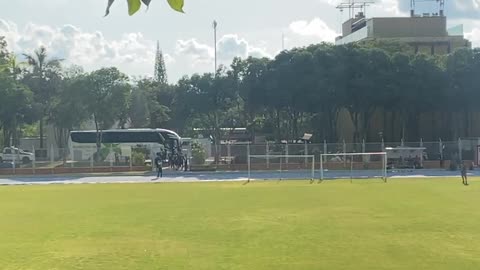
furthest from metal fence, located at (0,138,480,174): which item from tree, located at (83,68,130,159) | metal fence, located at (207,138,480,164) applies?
tree, located at (83,68,130,159)

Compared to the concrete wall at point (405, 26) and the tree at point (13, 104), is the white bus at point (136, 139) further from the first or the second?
the concrete wall at point (405, 26)

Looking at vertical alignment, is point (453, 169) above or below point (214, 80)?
below

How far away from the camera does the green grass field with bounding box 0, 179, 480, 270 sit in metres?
14.4

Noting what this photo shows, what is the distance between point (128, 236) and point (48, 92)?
6814 centimetres

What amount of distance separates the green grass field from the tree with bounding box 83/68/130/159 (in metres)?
41.0

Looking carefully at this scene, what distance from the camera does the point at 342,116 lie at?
8206 cm

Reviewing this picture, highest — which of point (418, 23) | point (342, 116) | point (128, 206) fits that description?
point (418, 23)

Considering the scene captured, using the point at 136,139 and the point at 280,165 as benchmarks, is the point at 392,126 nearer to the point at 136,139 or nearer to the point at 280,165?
the point at 280,165

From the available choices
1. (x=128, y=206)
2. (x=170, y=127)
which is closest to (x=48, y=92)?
(x=170, y=127)

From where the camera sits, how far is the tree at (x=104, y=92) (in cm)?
7219

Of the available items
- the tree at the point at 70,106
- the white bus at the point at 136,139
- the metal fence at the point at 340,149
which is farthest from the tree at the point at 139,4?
the tree at the point at 70,106

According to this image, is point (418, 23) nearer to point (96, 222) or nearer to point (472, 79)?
point (472, 79)

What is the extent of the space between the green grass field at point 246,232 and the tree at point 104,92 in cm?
4102

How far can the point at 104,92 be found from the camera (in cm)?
7312
